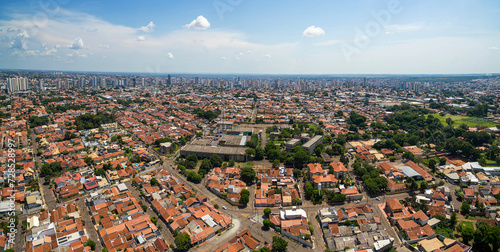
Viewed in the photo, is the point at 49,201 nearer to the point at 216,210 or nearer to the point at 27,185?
the point at 27,185

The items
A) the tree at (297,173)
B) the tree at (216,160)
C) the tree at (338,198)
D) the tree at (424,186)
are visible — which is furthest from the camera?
the tree at (216,160)

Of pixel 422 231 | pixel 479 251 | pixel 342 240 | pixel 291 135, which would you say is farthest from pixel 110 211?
pixel 291 135

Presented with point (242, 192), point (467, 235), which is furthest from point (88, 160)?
point (467, 235)

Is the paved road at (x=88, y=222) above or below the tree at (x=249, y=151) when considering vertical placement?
below

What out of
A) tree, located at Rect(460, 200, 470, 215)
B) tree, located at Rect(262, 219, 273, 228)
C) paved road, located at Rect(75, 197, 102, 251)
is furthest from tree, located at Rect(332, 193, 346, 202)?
paved road, located at Rect(75, 197, 102, 251)

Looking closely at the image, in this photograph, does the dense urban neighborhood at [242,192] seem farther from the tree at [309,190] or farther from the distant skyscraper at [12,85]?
the distant skyscraper at [12,85]

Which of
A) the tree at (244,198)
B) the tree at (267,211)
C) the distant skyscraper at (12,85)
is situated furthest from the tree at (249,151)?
the distant skyscraper at (12,85)

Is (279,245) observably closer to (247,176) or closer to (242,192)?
(242,192)

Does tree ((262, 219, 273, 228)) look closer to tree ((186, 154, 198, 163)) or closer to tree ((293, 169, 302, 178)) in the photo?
tree ((293, 169, 302, 178))
